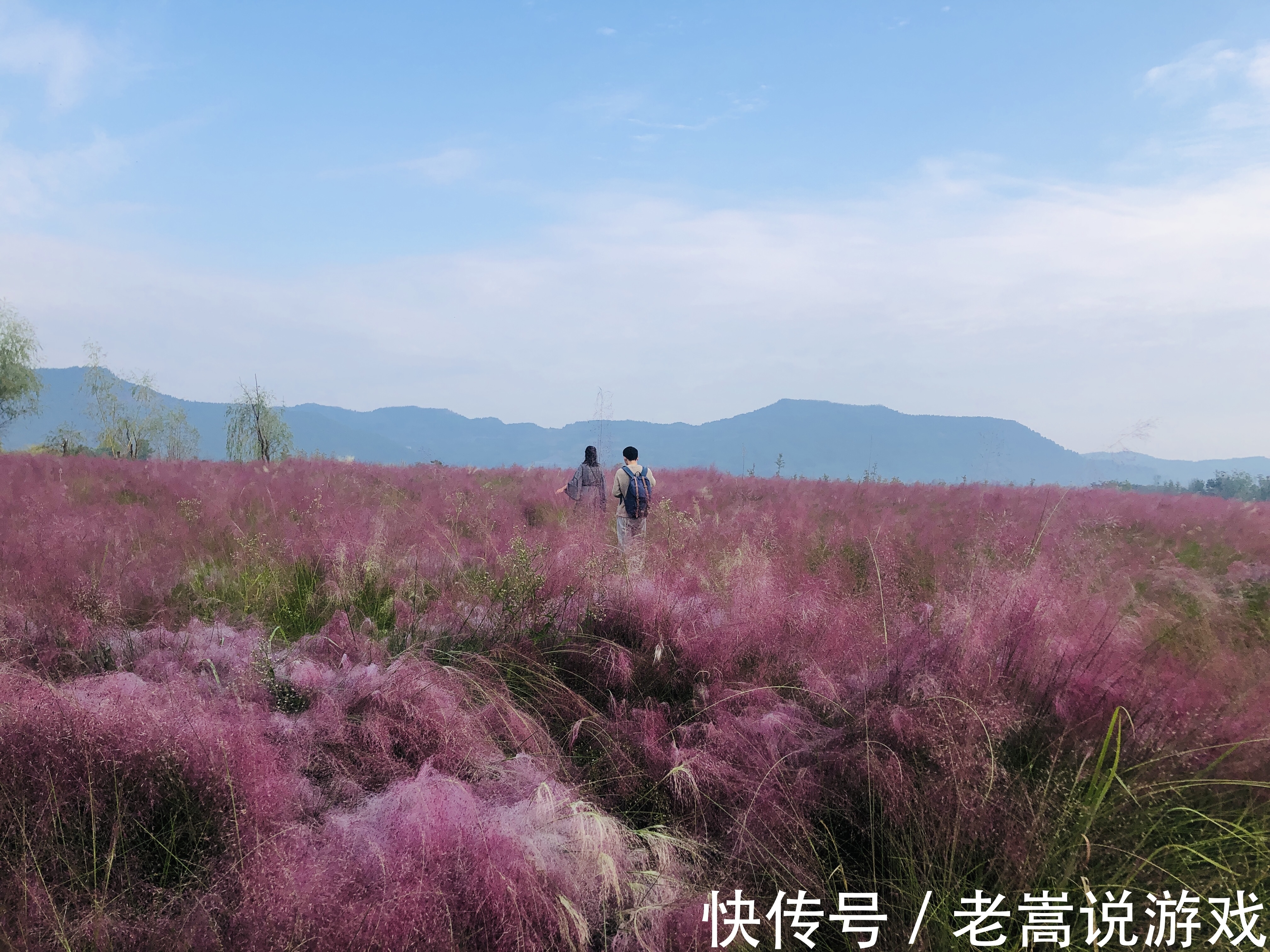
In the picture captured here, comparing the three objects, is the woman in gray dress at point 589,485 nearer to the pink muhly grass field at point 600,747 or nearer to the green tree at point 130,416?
the pink muhly grass field at point 600,747

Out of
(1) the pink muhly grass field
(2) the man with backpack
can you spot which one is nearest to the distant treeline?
(2) the man with backpack

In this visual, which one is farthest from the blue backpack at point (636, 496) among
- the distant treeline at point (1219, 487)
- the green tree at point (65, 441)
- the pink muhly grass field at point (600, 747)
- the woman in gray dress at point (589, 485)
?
the green tree at point (65, 441)

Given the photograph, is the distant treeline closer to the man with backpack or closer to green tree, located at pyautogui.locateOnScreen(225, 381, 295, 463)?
the man with backpack

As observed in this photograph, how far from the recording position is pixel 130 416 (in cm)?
5319

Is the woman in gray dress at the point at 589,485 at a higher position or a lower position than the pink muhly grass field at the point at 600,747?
higher

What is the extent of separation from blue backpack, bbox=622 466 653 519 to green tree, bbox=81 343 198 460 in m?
46.9

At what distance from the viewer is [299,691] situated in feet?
12.9

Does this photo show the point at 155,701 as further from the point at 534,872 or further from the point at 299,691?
the point at 534,872

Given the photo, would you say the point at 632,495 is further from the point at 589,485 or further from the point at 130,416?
the point at 130,416

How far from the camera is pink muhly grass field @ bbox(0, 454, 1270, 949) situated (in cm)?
235

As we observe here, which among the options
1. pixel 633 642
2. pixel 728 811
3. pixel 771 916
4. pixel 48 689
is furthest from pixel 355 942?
pixel 633 642

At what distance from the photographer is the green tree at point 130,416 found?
164 ft

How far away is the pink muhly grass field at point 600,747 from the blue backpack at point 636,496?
298 cm

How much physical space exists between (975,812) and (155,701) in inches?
133
